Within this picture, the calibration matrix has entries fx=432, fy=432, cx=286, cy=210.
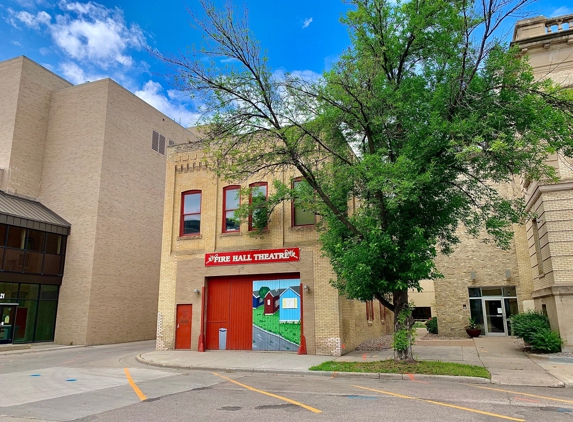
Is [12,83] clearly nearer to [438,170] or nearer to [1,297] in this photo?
[1,297]

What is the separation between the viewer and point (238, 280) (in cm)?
1972

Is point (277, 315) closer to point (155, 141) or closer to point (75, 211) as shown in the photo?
point (75, 211)

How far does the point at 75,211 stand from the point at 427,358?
23072 mm

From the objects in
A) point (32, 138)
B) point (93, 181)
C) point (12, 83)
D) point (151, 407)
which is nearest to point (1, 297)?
point (93, 181)

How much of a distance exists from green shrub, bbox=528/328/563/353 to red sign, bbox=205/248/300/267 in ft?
30.8

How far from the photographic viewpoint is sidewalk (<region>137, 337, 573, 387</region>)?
38.0 feet

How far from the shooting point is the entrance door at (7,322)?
23906 millimetres

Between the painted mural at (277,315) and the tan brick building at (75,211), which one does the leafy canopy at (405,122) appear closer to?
the painted mural at (277,315)

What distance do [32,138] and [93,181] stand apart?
18.6ft

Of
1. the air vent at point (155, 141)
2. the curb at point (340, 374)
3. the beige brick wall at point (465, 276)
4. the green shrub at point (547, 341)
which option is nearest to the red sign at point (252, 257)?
the curb at point (340, 374)

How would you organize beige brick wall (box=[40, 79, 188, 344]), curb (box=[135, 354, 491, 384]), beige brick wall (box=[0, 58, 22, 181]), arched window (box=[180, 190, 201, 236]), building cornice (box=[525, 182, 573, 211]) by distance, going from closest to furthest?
curb (box=[135, 354, 491, 384])
building cornice (box=[525, 182, 573, 211])
arched window (box=[180, 190, 201, 236])
beige brick wall (box=[40, 79, 188, 344])
beige brick wall (box=[0, 58, 22, 181])

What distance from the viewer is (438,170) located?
1285cm

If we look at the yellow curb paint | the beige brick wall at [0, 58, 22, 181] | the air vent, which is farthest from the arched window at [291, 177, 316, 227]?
the beige brick wall at [0, 58, 22, 181]

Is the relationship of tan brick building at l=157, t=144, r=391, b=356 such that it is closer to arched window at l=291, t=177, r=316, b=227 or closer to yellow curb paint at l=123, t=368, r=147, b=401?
arched window at l=291, t=177, r=316, b=227
